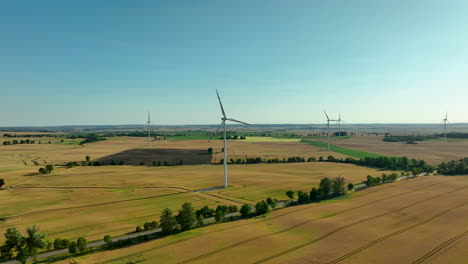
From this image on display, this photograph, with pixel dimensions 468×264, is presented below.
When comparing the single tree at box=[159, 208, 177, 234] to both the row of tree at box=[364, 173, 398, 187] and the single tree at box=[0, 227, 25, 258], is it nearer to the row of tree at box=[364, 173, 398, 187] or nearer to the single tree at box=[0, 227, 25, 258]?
the single tree at box=[0, 227, 25, 258]

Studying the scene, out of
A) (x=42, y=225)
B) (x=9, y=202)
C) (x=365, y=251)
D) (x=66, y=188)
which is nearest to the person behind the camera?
(x=365, y=251)

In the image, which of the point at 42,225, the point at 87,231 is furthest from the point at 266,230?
the point at 42,225

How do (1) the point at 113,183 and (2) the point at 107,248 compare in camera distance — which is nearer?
(2) the point at 107,248

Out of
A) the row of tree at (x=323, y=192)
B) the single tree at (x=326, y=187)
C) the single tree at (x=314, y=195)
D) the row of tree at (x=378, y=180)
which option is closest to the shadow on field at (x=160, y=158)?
the row of tree at (x=323, y=192)

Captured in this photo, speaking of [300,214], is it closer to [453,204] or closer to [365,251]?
[365,251]

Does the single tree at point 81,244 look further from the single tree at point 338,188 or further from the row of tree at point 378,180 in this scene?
the row of tree at point 378,180

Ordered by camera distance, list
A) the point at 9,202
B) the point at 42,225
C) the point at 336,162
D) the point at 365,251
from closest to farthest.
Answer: the point at 365,251
the point at 42,225
the point at 9,202
the point at 336,162
